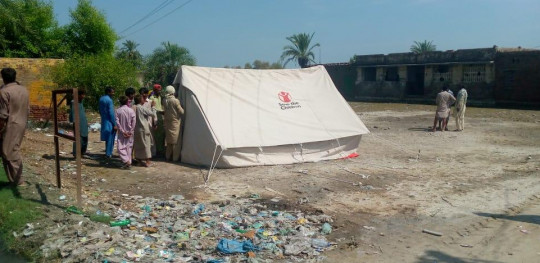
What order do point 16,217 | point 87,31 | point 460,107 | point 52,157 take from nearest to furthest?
point 16,217, point 52,157, point 460,107, point 87,31

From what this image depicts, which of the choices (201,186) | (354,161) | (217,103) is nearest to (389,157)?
(354,161)

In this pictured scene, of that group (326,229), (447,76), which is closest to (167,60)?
(447,76)

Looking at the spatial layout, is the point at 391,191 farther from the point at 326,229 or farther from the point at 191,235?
the point at 191,235

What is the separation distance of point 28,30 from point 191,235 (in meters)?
15.4

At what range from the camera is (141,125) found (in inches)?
321

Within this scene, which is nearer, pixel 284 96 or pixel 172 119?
pixel 172 119

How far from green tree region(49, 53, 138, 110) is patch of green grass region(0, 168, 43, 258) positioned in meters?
7.91

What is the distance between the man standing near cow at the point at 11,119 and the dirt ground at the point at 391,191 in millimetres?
665

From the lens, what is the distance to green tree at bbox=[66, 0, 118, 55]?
18188 mm

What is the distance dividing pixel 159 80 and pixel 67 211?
2647cm

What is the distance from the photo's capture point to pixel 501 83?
27.2 metres

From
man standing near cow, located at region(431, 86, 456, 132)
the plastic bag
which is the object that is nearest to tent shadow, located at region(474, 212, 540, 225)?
the plastic bag

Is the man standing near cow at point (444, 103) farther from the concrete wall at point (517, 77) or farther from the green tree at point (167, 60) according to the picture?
the green tree at point (167, 60)

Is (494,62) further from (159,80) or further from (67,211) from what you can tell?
(67,211)
